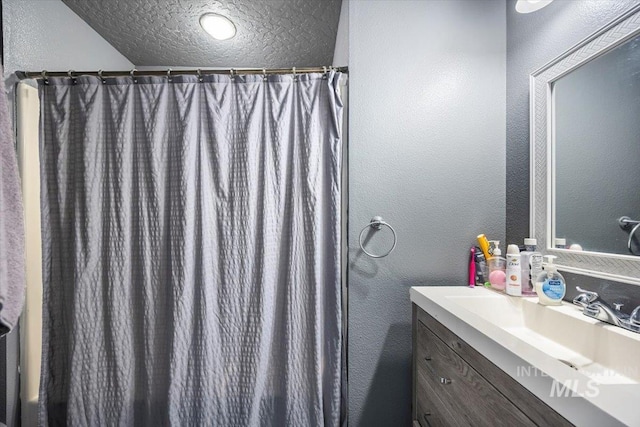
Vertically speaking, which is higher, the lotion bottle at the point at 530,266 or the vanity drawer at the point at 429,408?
the lotion bottle at the point at 530,266

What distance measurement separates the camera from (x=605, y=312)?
0.75m

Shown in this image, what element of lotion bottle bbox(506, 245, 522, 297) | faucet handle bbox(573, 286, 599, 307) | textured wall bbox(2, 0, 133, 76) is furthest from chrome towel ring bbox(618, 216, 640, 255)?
textured wall bbox(2, 0, 133, 76)

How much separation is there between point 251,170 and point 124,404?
4.17 feet

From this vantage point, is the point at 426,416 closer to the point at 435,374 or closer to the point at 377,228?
the point at 435,374

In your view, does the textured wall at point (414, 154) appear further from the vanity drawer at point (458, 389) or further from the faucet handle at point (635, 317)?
the faucet handle at point (635, 317)

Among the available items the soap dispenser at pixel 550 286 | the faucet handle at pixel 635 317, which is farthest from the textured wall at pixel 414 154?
the faucet handle at pixel 635 317

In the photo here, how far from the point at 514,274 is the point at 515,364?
62 cm

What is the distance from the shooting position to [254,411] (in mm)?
1212

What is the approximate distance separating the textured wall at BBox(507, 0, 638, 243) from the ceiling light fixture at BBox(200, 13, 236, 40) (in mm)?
1554

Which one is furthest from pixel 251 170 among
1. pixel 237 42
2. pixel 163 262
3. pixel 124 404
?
pixel 124 404

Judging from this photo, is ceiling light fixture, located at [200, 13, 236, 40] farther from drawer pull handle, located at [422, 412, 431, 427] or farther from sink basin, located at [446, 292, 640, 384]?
drawer pull handle, located at [422, 412, 431, 427]

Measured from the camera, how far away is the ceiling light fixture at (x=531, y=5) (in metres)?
1.00

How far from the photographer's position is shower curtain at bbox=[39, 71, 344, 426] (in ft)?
4.06

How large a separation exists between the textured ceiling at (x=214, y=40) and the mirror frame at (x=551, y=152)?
1138 millimetres
